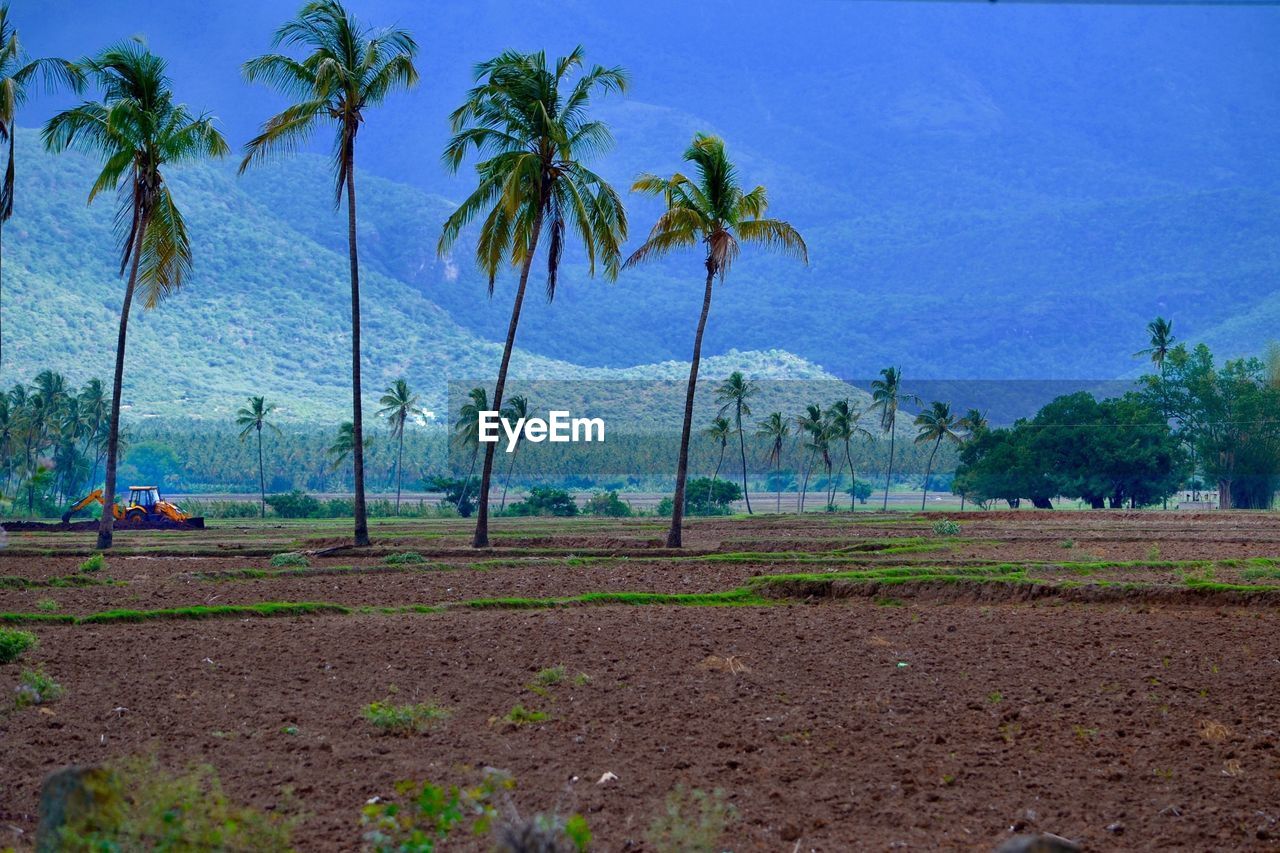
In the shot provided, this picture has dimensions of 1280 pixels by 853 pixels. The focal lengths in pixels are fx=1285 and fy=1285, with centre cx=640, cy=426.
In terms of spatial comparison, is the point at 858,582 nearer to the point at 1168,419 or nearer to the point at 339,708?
the point at 339,708

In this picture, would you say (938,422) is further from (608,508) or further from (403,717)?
(403,717)

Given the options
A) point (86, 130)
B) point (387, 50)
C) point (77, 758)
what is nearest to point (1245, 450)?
point (387, 50)

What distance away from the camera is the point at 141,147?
105 feet

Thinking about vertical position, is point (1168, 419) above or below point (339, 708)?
above

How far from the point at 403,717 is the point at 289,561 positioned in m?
18.1

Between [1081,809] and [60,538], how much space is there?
42757mm

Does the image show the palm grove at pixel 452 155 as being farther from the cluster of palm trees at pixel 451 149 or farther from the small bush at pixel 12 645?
the small bush at pixel 12 645

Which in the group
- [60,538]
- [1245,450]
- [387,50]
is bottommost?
[60,538]

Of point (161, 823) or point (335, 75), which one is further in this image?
point (335, 75)

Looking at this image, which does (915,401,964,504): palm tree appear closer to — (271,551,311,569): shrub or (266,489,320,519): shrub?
(266,489,320,519): shrub

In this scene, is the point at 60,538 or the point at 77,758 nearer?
the point at 77,758

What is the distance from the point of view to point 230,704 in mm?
11227

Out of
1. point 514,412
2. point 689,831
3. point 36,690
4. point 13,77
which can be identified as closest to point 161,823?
point 689,831

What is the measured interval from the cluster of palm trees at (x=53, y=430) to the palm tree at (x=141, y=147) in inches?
2339
